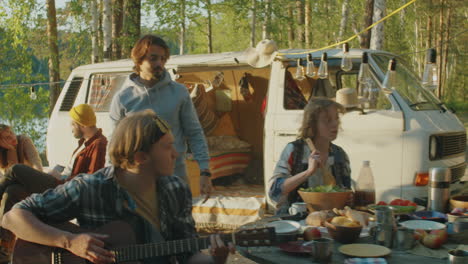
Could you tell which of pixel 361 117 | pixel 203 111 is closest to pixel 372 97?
pixel 361 117

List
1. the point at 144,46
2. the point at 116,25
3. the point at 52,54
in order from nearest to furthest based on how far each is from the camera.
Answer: the point at 144,46 → the point at 116,25 → the point at 52,54

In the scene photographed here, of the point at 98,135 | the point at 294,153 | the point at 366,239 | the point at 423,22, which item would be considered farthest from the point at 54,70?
the point at 423,22

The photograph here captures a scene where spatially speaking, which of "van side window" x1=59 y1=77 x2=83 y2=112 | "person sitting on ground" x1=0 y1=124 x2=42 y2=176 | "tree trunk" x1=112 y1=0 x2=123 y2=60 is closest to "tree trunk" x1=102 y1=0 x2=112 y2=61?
"tree trunk" x1=112 y1=0 x2=123 y2=60

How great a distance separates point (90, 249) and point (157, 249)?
30 centimetres

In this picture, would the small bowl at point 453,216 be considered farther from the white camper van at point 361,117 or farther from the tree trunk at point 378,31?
the tree trunk at point 378,31

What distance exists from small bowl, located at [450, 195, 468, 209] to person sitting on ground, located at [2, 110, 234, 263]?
4.86 feet

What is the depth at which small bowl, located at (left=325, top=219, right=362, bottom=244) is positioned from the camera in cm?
262

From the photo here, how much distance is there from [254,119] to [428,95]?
127 inches

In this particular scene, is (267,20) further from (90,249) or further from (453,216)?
(90,249)

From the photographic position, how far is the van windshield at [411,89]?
19.0 ft

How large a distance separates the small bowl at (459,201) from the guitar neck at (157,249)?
1.53 metres

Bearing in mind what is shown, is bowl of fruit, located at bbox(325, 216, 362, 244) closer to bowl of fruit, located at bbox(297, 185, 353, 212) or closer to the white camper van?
bowl of fruit, located at bbox(297, 185, 353, 212)

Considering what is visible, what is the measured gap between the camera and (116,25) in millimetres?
13758

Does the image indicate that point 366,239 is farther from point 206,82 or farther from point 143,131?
point 206,82
